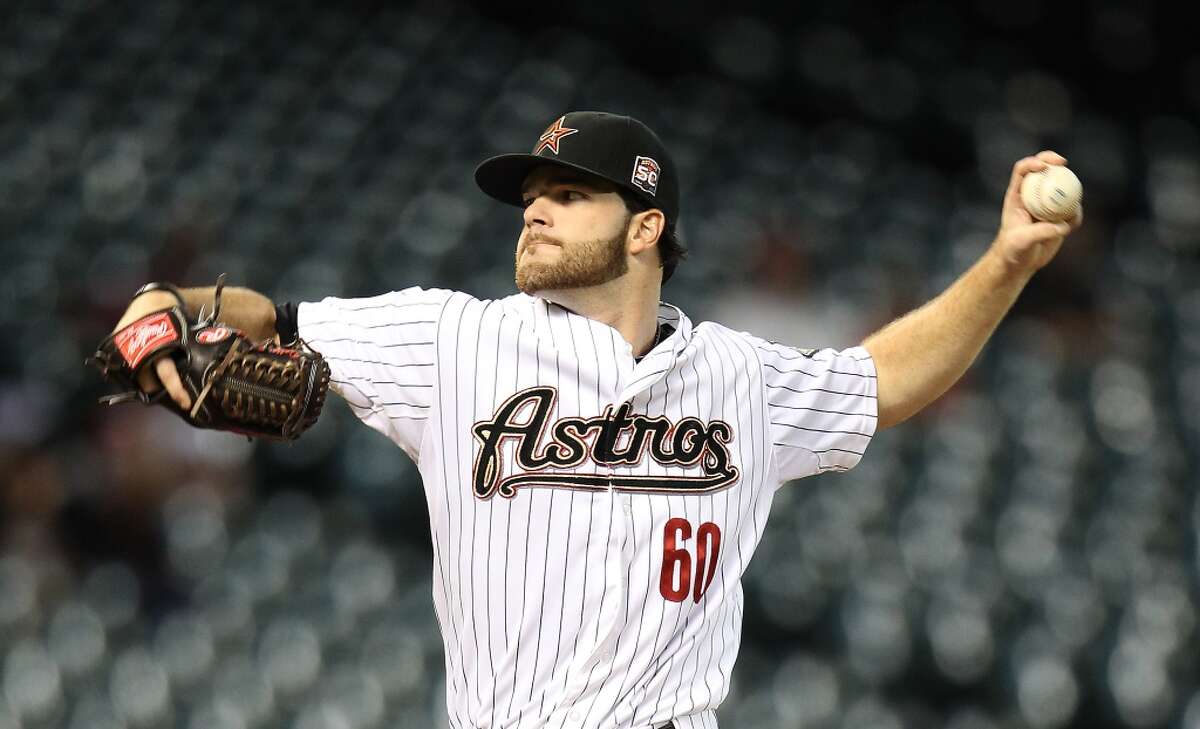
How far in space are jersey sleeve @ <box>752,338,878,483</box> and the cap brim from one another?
40cm

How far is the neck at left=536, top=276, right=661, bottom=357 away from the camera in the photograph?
6.70 feet

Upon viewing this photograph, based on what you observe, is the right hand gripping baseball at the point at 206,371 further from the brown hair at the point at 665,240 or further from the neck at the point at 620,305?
the brown hair at the point at 665,240

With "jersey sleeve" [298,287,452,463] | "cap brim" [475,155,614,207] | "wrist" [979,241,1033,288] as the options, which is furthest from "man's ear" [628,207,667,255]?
"wrist" [979,241,1033,288]

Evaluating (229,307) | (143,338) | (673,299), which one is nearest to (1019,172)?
(229,307)

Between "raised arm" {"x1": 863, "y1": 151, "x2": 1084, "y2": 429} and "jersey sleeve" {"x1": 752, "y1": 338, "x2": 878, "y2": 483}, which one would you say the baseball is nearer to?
"raised arm" {"x1": 863, "y1": 151, "x2": 1084, "y2": 429}

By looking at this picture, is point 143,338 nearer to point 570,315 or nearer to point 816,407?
point 570,315

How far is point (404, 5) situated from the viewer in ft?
15.3

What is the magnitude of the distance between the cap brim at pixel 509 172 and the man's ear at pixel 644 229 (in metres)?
0.12

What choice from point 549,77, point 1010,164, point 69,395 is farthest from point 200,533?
point 1010,164

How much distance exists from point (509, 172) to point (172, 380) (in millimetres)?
613

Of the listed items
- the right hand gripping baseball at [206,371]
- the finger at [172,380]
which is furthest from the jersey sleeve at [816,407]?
the finger at [172,380]

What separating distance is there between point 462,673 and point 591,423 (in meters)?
0.36

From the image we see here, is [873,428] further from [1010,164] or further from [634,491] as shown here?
[1010,164]

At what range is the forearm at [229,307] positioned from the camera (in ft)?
5.74
